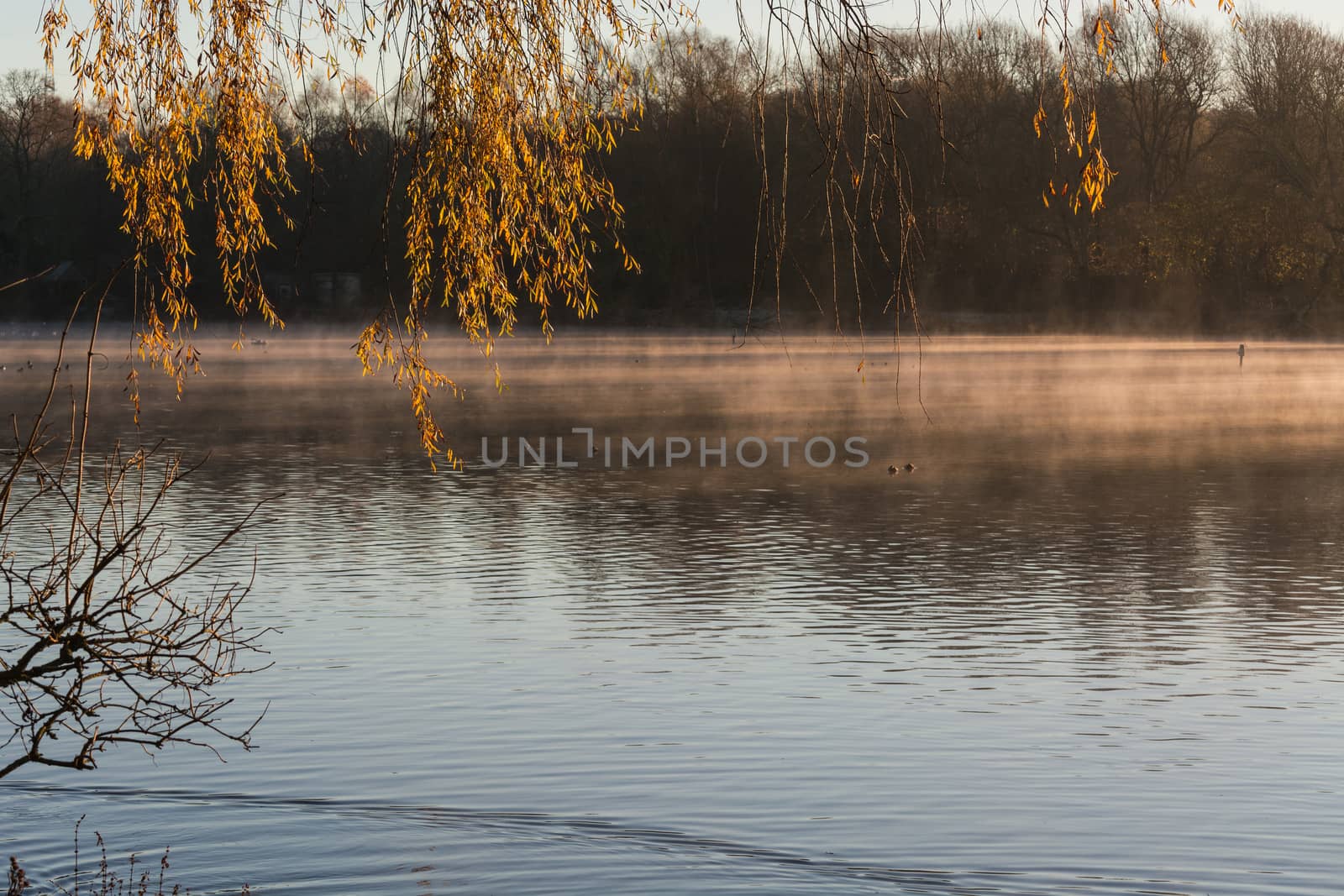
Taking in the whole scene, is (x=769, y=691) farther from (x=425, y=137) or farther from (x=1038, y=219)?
(x=1038, y=219)

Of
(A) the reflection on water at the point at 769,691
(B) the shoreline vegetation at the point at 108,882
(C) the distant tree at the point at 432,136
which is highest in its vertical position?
(C) the distant tree at the point at 432,136

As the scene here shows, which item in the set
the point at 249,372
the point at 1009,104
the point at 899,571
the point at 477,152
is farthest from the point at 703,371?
the point at 477,152

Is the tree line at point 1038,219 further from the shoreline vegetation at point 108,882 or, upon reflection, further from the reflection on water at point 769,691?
the shoreline vegetation at point 108,882

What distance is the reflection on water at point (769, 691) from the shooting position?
7.11m

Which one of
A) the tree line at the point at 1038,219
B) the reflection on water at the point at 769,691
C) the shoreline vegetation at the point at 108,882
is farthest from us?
the tree line at the point at 1038,219

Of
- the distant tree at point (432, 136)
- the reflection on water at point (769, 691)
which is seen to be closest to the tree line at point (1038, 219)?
the reflection on water at point (769, 691)

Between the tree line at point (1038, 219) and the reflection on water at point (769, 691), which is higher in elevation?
the tree line at point (1038, 219)

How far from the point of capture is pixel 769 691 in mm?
9625

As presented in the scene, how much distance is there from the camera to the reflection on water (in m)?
7.11

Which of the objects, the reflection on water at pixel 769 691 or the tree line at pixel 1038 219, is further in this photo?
the tree line at pixel 1038 219

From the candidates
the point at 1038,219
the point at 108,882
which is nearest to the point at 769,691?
the point at 108,882

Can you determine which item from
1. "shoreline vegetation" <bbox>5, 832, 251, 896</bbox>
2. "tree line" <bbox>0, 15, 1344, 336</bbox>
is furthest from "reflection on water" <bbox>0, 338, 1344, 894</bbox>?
"tree line" <bbox>0, 15, 1344, 336</bbox>

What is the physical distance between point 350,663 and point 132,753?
1.85 metres

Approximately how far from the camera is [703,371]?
1815 inches
